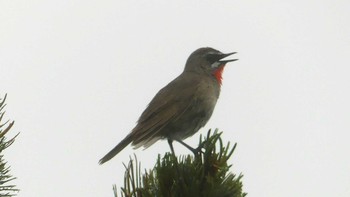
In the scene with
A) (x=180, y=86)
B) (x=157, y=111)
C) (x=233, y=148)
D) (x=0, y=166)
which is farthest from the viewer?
(x=180, y=86)

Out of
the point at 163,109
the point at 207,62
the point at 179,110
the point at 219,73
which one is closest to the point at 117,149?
the point at 163,109

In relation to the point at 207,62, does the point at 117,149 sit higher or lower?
lower

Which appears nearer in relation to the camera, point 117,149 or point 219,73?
point 117,149

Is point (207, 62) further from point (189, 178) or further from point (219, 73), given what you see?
point (189, 178)

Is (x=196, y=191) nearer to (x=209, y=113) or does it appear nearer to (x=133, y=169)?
(x=133, y=169)

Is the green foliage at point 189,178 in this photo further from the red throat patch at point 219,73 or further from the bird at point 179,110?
the red throat patch at point 219,73

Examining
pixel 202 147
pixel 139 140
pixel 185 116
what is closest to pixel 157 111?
pixel 185 116
